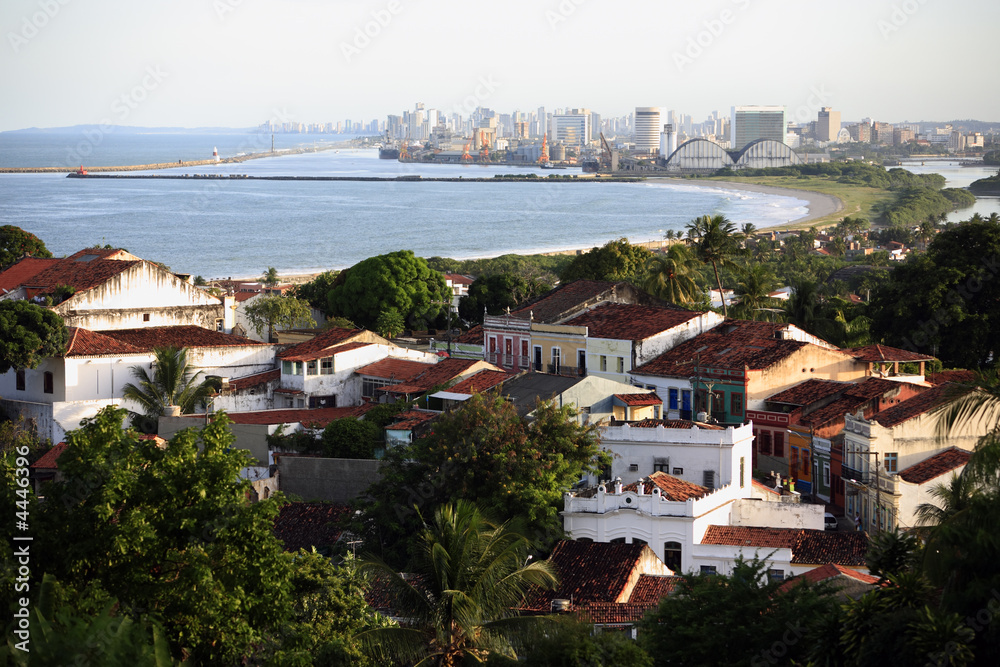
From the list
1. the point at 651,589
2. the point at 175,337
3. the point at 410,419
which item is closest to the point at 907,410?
the point at 651,589

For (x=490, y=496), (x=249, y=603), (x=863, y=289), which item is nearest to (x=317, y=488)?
(x=490, y=496)

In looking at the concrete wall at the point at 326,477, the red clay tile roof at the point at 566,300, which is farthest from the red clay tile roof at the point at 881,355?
the concrete wall at the point at 326,477

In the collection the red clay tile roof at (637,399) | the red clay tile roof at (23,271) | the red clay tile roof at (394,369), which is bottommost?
the red clay tile roof at (394,369)

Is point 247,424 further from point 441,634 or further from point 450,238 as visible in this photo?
point 450,238

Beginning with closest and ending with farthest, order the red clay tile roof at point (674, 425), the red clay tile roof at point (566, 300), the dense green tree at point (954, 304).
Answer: the red clay tile roof at point (674, 425) → the red clay tile roof at point (566, 300) → the dense green tree at point (954, 304)

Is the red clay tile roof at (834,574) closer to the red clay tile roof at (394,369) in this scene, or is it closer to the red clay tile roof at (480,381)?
the red clay tile roof at (480,381)

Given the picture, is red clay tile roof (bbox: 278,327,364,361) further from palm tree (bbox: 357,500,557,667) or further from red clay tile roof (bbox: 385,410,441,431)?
palm tree (bbox: 357,500,557,667)
